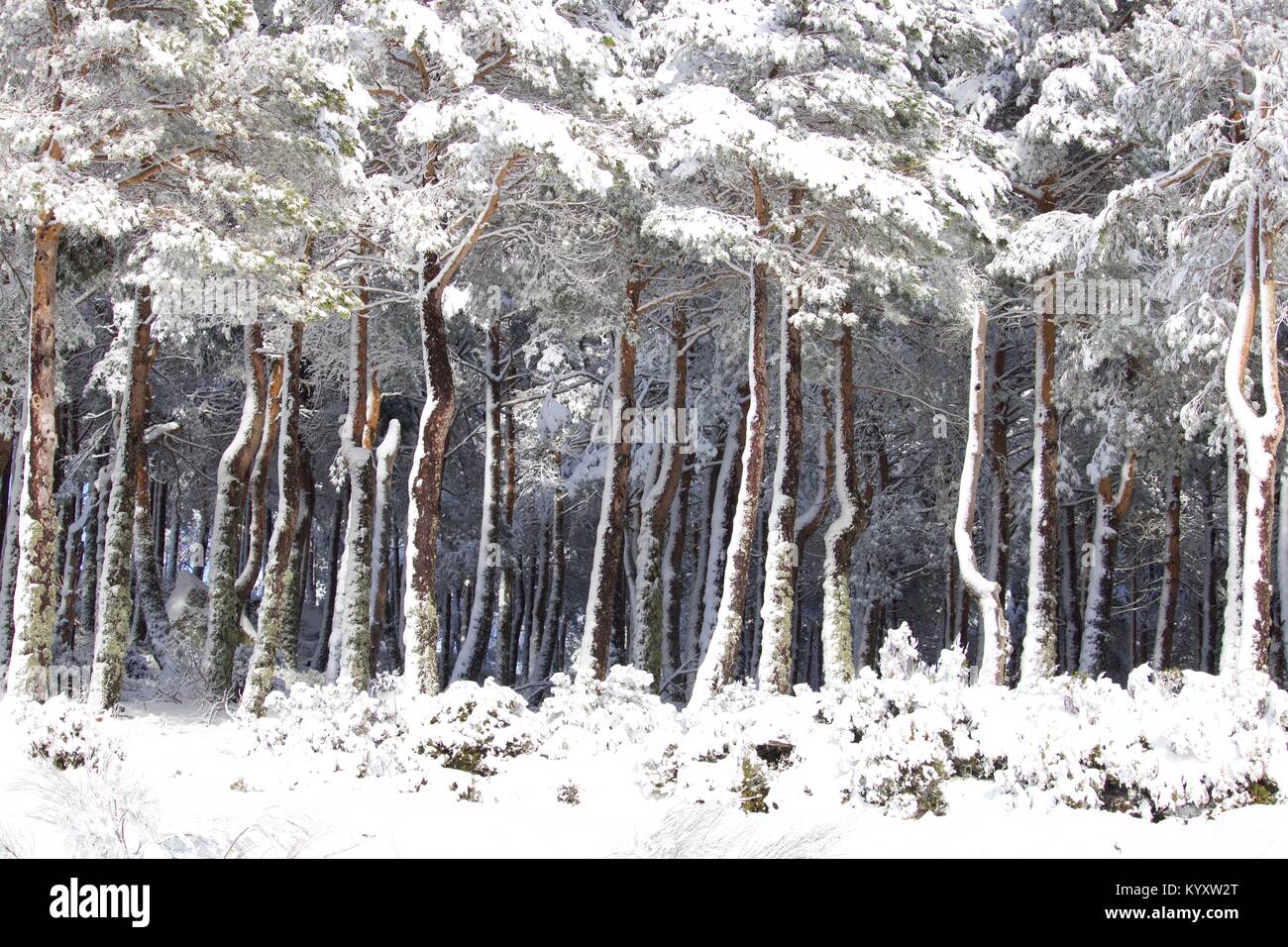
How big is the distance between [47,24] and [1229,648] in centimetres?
1631

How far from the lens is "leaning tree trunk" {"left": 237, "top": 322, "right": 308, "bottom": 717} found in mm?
15859

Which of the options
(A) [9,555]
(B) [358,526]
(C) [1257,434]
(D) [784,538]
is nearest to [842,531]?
(D) [784,538]

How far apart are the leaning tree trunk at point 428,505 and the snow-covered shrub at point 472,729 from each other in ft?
14.7

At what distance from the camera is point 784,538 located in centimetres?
1688

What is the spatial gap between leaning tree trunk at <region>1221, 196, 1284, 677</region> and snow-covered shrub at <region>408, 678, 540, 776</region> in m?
8.50

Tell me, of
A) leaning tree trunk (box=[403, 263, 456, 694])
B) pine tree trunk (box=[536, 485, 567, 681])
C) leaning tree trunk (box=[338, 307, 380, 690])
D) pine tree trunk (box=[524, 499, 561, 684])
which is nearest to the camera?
leaning tree trunk (box=[403, 263, 456, 694])

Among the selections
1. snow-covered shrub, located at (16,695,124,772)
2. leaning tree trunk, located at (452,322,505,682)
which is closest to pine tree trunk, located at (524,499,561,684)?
leaning tree trunk, located at (452,322,505,682)

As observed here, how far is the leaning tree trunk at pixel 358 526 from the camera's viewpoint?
53.5 ft

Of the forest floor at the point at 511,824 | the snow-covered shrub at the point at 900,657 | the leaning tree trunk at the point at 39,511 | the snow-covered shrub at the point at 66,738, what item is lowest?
the forest floor at the point at 511,824

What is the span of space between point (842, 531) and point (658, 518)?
3.33 m

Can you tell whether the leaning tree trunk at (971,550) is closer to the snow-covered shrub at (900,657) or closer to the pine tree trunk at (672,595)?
the snow-covered shrub at (900,657)

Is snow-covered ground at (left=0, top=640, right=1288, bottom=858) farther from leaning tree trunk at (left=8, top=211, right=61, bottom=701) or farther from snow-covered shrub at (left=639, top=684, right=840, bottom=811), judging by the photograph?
leaning tree trunk at (left=8, top=211, right=61, bottom=701)

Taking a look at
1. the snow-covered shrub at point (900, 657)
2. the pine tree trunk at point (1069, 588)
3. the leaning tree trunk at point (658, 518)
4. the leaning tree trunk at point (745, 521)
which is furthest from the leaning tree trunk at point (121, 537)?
the pine tree trunk at point (1069, 588)
